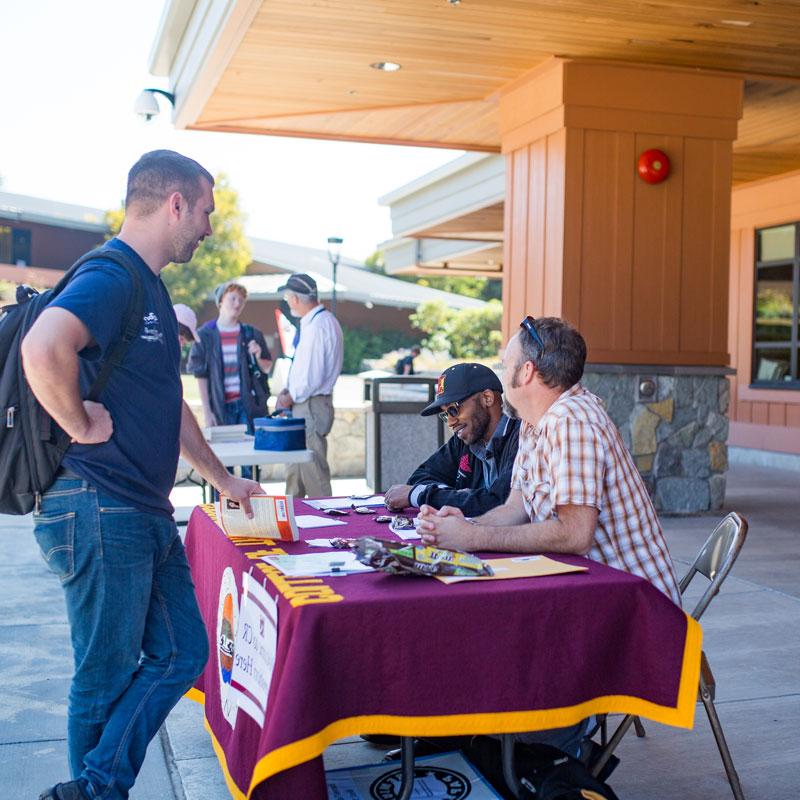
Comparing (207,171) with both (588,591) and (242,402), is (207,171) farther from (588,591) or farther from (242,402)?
(242,402)

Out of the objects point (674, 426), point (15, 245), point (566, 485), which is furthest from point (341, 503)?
point (15, 245)

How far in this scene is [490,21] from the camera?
6.88 meters

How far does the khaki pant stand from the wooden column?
187cm

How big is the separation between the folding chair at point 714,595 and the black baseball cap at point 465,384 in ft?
3.23

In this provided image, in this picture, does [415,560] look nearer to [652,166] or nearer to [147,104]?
[652,166]

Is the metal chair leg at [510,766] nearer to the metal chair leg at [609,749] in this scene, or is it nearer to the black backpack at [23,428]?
the metal chair leg at [609,749]

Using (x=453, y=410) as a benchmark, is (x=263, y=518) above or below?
below

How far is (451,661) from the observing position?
8.13 ft

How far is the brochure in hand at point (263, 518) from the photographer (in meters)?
3.10

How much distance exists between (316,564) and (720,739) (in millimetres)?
1332

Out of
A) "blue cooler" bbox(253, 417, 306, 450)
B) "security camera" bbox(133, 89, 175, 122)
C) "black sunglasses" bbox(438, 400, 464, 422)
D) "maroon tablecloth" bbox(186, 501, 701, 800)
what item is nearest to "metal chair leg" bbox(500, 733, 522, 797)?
"maroon tablecloth" bbox(186, 501, 701, 800)

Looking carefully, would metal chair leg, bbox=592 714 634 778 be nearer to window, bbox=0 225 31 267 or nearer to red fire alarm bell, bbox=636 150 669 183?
red fire alarm bell, bbox=636 150 669 183

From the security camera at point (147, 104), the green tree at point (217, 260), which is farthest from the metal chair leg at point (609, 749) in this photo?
the green tree at point (217, 260)

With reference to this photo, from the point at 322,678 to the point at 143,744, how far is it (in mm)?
664
